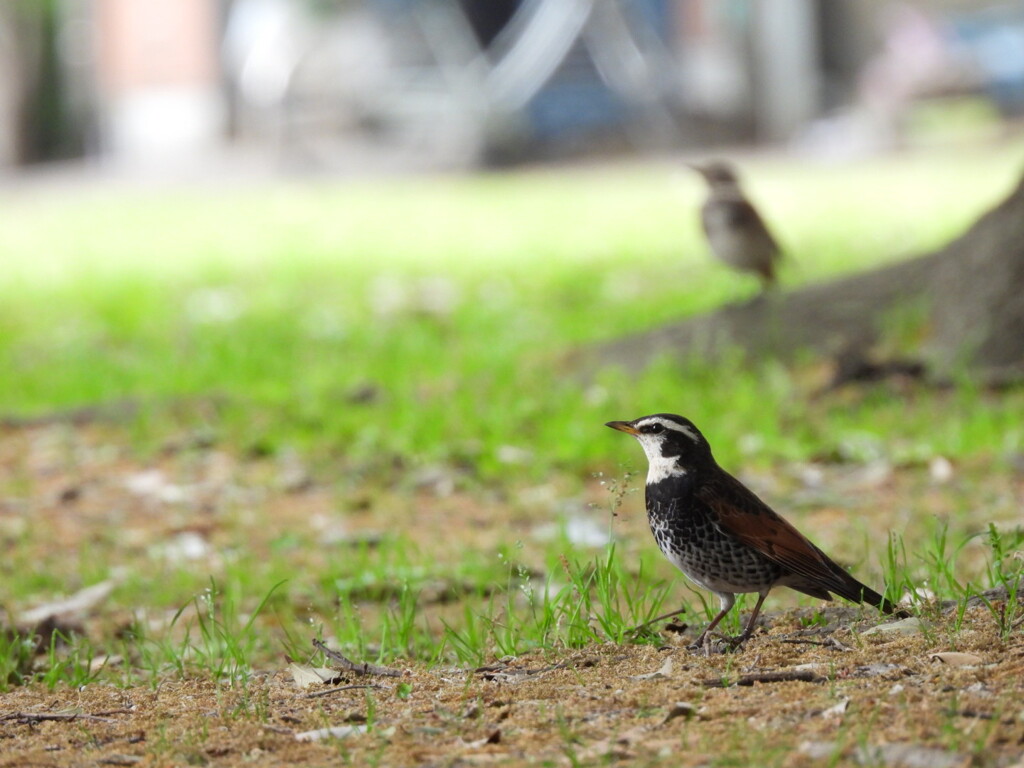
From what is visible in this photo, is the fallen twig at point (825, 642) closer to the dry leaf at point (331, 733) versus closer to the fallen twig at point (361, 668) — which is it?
the fallen twig at point (361, 668)

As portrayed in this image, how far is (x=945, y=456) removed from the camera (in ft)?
20.6

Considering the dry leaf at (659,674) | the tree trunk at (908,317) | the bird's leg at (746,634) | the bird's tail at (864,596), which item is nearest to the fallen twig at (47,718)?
the dry leaf at (659,674)

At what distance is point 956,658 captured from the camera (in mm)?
3223

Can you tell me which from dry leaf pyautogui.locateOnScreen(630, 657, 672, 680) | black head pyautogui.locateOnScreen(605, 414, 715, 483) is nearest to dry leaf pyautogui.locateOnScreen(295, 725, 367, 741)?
dry leaf pyautogui.locateOnScreen(630, 657, 672, 680)

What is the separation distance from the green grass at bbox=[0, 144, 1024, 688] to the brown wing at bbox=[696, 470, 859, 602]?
0.35 metres

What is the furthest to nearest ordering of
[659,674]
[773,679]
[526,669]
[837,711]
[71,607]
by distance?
[71,607] → [526,669] → [659,674] → [773,679] → [837,711]

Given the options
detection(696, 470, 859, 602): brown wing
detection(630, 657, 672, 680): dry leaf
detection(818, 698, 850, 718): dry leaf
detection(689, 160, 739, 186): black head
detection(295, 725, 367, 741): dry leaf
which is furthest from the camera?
detection(689, 160, 739, 186): black head

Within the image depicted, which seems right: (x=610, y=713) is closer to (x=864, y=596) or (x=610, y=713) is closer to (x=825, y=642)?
(x=825, y=642)

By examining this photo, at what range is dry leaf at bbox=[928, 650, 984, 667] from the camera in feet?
10.4

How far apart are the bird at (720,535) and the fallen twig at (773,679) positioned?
0.39 meters

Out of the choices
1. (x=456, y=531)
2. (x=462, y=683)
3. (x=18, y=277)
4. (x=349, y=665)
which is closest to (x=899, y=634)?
(x=462, y=683)

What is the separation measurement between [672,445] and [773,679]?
0.74m

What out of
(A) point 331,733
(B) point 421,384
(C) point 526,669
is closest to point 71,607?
(C) point 526,669

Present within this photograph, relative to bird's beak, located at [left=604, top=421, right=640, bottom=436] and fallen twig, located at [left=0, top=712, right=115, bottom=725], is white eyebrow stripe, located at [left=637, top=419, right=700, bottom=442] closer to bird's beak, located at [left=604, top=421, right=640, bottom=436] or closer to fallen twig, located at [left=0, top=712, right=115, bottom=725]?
bird's beak, located at [left=604, top=421, right=640, bottom=436]
